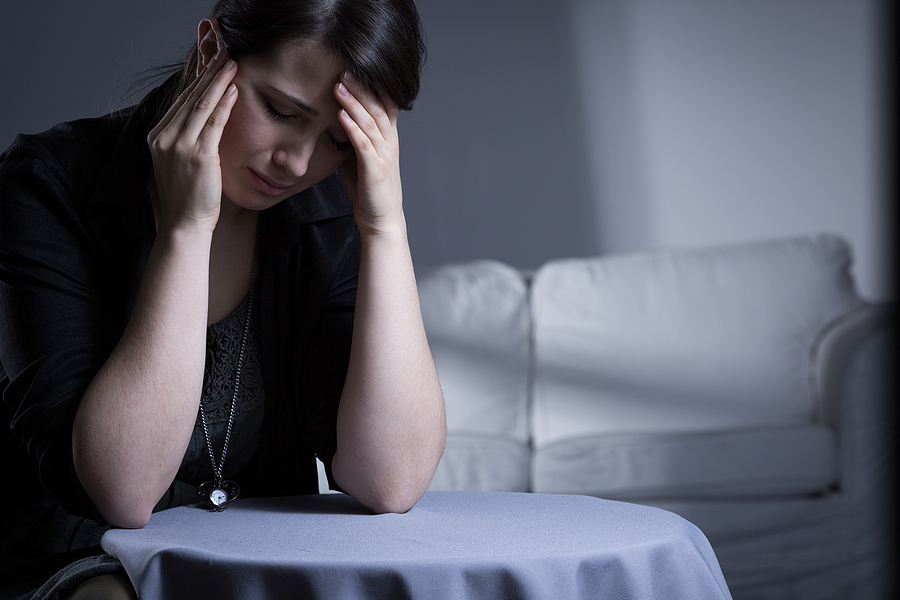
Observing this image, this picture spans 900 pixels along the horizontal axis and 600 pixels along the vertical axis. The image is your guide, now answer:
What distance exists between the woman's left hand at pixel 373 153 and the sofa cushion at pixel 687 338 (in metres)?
1.59

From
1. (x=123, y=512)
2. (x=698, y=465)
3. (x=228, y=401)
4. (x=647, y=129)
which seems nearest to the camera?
(x=123, y=512)

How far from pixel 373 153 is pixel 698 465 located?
5.26 ft

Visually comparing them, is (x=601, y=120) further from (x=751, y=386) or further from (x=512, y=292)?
(x=751, y=386)

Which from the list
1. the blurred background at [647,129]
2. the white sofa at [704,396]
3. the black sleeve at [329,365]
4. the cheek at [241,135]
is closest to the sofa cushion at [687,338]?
the white sofa at [704,396]

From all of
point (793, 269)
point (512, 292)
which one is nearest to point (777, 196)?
point (793, 269)

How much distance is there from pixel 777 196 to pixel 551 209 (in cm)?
95

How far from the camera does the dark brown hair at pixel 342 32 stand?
2.77 feet

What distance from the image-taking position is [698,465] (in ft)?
6.96

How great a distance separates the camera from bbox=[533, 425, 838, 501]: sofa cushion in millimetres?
2117

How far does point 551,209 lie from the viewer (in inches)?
129

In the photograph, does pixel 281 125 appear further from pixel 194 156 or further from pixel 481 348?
pixel 481 348

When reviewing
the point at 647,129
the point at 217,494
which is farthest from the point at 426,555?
the point at 647,129

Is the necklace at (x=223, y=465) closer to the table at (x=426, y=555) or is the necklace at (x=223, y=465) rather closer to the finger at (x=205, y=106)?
the table at (x=426, y=555)

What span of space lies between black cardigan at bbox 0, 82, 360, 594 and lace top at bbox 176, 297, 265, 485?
2 centimetres
